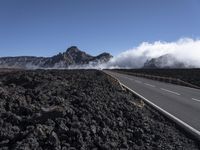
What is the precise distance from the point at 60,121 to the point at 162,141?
2.31 meters

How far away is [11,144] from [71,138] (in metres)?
1.19

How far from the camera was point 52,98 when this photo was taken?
1223 cm

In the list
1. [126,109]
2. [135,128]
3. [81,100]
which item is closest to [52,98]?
[81,100]

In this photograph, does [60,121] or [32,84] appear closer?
[60,121]

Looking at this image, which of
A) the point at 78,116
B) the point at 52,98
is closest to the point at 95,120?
the point at 78,116

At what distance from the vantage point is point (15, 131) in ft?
26.4

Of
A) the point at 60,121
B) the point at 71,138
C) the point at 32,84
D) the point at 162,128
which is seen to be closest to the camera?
the point at 71,138

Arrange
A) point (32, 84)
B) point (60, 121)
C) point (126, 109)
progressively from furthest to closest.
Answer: point (32, 84)
point (126, 109)
point (60, 121)

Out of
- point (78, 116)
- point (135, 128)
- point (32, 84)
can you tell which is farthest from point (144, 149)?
point (32, 84)

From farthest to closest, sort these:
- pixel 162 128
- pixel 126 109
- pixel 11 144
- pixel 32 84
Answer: pixel 32 84 < pixel 126 109 < pixel 162 128 < pixel 11 144

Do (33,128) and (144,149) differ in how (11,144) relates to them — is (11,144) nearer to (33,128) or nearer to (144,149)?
(33,128)

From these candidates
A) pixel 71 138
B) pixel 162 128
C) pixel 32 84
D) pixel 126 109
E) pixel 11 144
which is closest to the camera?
pixel 11 144

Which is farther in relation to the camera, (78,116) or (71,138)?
(78,116)

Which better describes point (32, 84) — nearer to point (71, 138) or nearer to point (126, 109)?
point (126, 109)
